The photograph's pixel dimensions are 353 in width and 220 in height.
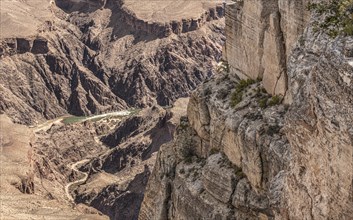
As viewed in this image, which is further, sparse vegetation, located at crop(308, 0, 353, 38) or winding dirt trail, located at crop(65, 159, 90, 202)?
winding dirt trail, located at crop(65, 159, 90, 202)

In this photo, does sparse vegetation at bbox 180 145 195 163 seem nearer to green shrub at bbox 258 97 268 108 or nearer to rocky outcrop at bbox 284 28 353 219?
green shrub at bbox 258 97 268 108

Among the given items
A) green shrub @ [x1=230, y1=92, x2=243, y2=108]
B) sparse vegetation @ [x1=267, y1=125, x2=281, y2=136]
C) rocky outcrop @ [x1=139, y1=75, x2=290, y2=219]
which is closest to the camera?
sparse vegetation @ [x1=267, y1=125, x2=281, y2=136]

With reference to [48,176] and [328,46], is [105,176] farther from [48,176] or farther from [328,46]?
[328,46]

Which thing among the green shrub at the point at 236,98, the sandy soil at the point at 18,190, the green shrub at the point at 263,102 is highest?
the green shrub at the point at 263,102

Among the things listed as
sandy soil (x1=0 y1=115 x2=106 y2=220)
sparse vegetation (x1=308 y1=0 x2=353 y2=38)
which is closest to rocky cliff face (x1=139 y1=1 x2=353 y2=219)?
sparse vegetation (x1=308 y1=0 x2=353 y2=38)

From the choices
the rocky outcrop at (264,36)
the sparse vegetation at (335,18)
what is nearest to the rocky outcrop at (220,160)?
the rocky outcrop at (264,36)

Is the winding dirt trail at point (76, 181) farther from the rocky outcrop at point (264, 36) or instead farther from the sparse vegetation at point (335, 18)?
the sparse vegetation at point (335, 18)

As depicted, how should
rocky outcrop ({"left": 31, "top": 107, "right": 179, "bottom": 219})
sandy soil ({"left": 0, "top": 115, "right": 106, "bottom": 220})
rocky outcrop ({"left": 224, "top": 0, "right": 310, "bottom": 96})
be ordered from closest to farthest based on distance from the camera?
1. rocky outcrop ({"left": 224, "top": 0, "right": 310, "bottom": 96})
2. sandy soil ({"left": 0, "top": 115, "right": 106, "bottom": 220})
3. rocky outcrop ({"left": 31, "top": 107, "right": 179, "bottom": 219})

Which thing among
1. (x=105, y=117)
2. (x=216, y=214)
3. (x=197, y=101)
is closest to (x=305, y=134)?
(x=216, y=214)

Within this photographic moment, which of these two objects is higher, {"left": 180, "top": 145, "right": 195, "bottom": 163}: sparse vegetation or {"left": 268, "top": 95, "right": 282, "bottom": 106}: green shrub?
{"left": 268, "top": 95, "right": 282, "bottom": 106}: green shrub
